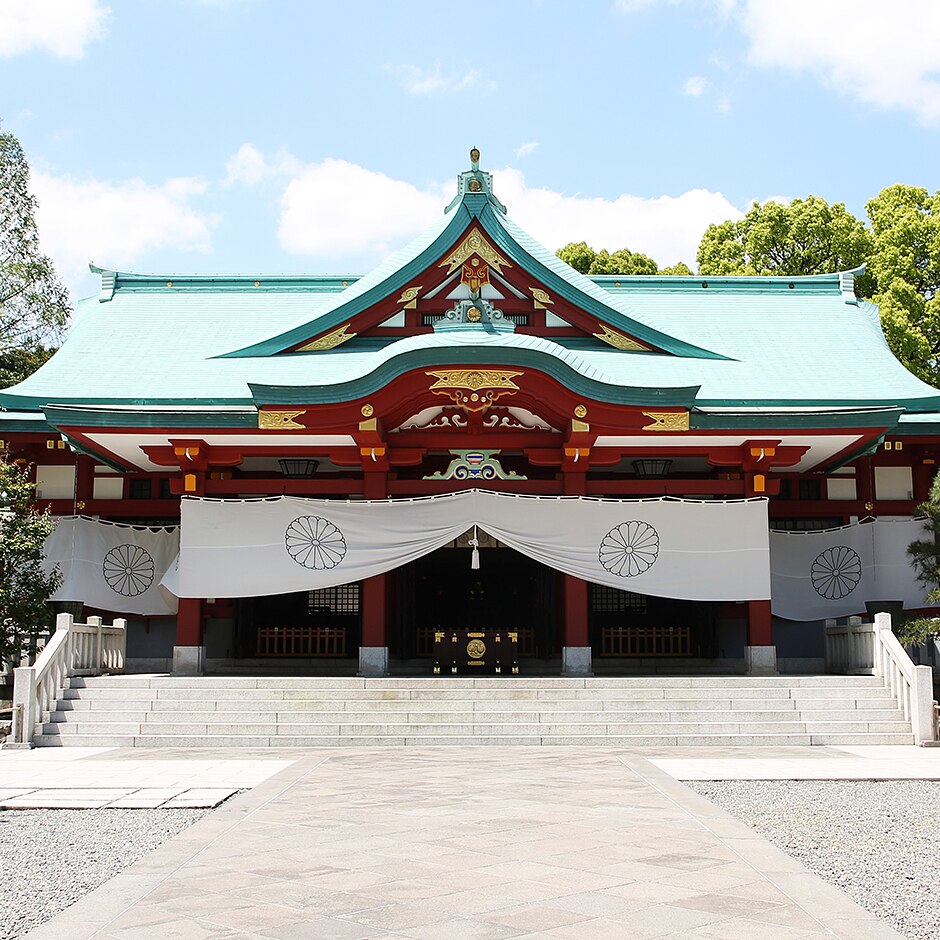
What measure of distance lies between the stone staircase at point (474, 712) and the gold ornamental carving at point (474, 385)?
3617mm

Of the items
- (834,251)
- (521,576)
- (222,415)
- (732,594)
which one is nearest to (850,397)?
(732,594)

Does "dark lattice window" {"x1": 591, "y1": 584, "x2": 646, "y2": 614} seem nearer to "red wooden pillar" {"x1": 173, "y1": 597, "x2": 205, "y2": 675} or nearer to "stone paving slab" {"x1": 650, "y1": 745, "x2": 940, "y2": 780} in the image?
"stone paving slab" {"x1": 650, "y1": 745, "x2": 940, "y2": 780}

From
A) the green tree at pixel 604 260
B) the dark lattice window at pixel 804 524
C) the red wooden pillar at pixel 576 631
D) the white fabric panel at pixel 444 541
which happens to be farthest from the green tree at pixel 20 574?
the green tree at pixel 604 260

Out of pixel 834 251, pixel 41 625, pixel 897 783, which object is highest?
pixel 834 251

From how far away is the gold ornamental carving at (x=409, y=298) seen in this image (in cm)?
1541

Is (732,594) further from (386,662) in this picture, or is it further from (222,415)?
(222,415)

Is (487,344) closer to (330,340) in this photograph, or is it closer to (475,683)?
(330,340)

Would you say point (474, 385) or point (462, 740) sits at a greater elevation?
point (474, 385)

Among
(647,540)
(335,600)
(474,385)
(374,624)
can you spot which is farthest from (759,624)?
(335,600)

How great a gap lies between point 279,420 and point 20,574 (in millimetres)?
4021

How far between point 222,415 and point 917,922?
1087 cm

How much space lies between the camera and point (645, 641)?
16688mm

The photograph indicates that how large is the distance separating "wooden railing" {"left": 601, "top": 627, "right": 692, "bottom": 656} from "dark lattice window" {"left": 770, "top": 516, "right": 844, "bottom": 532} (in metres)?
2.24

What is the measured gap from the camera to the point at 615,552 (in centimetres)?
1423
